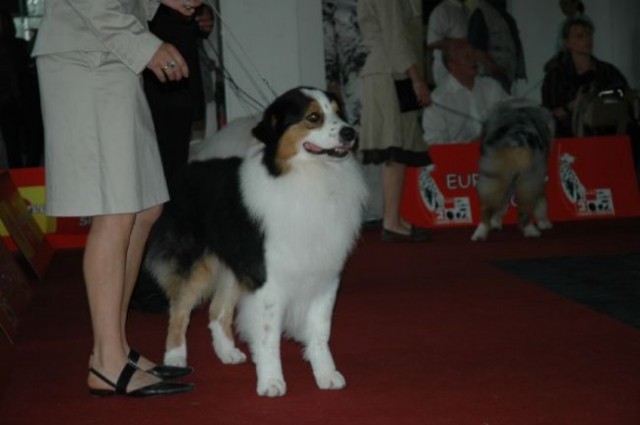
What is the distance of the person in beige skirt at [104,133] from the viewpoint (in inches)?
A: 141

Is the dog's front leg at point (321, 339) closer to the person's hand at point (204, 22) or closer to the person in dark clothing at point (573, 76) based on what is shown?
the person's hand at point (204, 22)

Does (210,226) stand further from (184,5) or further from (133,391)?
(184,5)

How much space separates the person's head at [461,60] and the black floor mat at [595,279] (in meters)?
3.17

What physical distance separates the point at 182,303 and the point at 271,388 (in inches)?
28.6

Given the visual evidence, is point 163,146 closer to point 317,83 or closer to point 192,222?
point 192,222

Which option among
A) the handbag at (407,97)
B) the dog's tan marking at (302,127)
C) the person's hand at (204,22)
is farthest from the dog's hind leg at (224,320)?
the handbag at (407,97)

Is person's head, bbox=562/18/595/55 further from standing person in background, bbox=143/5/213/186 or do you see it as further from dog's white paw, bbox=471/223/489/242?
standing person in background, bbox=143/5/213/186

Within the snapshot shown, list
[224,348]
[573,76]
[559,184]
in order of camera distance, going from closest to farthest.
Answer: [224,348] < [559,184] < [573,76]

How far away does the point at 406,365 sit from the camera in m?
4.28

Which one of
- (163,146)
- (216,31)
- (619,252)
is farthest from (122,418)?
(216,31)

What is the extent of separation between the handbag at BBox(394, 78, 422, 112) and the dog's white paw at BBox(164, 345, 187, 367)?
363 centimetres

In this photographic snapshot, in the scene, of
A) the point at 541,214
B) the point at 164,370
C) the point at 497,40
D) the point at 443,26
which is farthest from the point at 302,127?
the point at 497,40

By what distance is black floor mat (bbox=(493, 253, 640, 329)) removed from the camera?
5352mm

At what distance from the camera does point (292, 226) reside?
388 centimetres
